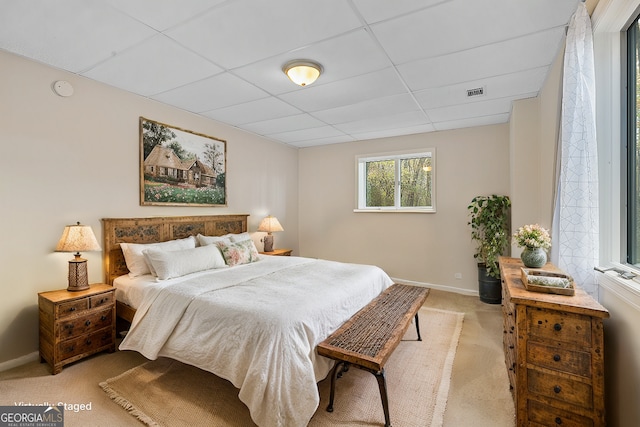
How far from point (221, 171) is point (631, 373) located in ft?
13.9

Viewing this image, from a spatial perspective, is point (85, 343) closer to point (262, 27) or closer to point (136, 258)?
point (136, 258)

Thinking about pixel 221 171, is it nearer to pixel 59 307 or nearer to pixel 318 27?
pixel 59 307

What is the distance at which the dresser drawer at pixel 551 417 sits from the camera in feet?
4.89

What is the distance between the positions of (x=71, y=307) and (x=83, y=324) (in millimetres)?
188

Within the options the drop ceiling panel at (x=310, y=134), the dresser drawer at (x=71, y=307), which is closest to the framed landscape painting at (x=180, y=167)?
the drop ceiling panel at (x=310, y=134)

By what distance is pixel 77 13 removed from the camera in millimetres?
1886

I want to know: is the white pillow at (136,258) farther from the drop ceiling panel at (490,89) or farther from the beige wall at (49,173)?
the drop ceiling panel at (490,89)

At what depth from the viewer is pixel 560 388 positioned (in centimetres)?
155

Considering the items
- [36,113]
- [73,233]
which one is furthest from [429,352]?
[36,113]

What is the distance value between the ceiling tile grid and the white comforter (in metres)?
1.92

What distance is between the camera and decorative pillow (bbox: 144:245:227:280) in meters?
2.79

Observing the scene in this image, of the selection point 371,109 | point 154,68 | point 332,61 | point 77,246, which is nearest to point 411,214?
point 371,109

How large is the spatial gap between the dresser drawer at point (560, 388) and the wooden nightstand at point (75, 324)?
3.25 m

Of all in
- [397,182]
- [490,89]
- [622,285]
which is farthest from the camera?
[397,182]
